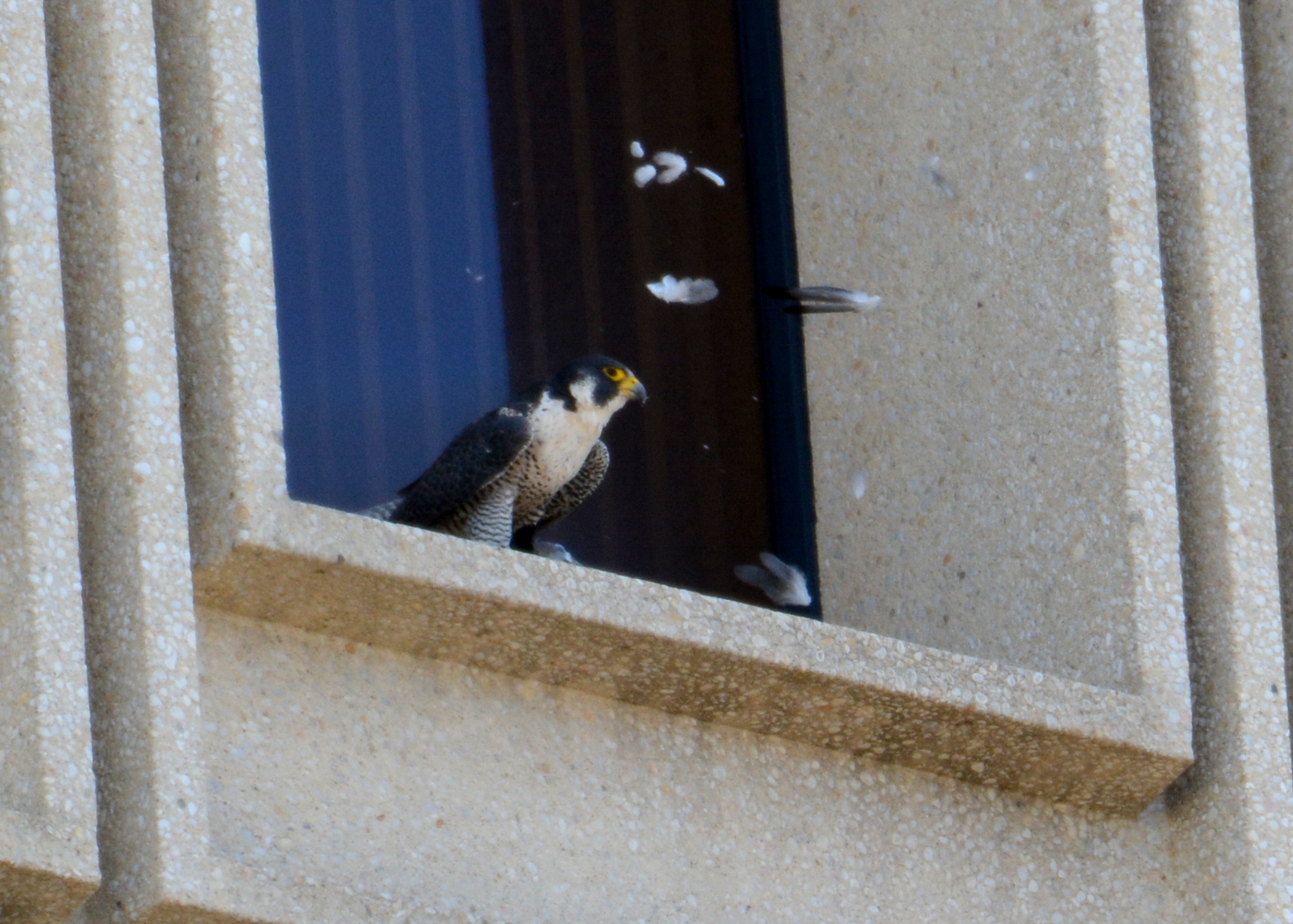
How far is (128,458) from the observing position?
340 centimetres

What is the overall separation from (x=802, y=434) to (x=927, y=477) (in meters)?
0.44

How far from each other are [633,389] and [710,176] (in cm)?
66

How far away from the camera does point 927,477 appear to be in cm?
468

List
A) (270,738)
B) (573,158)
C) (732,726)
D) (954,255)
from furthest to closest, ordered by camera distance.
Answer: (573,158), (954,255), (732,726), (270,738)

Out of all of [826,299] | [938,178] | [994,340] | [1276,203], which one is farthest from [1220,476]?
[826,299]

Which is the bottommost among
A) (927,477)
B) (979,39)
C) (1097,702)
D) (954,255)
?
(1097,702)

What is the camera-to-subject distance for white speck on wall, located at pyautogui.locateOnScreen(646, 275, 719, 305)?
5.03 m

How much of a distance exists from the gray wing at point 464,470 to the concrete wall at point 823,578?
1.66 feet

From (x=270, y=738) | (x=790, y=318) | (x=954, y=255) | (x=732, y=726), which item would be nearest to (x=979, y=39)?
(x=954, y=255)

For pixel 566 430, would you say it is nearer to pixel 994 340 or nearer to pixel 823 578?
pixel 823 578

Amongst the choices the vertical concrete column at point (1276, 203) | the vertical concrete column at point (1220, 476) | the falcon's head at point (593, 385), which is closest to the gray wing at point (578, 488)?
the falcon's head at point (593, 385)

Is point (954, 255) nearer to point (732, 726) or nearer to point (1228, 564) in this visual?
point (1228, 564)

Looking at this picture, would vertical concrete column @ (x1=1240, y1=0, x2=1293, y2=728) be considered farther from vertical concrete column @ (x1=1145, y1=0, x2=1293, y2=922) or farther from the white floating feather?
the white floating feather

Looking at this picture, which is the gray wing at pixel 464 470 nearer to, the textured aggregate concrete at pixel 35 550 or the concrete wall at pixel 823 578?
the concrete wall at pixel 823 578
